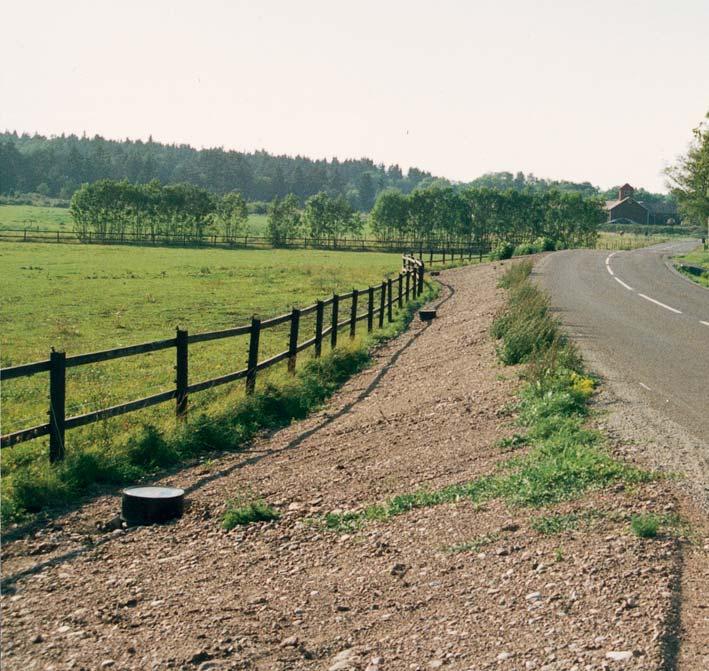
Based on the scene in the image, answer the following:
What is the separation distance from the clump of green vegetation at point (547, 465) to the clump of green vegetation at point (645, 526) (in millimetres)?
562

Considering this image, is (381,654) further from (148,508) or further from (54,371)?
(54,371)

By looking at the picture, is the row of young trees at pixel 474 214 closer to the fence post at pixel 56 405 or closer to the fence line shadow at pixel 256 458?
the fence line shadow at pixel 256 458

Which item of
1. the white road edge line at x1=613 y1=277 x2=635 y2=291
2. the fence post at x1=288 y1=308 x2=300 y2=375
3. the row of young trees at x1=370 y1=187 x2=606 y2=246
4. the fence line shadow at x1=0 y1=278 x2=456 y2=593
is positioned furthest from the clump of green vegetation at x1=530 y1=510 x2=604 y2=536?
the row of young trees at x1=370 y1=187 x2=606 y2=246

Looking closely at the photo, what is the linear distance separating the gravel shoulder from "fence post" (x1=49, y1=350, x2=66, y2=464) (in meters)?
0.87

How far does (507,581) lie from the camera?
596 centimetres

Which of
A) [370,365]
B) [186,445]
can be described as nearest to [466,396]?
[186,445]

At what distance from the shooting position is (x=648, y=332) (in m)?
18.8

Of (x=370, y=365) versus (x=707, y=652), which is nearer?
(x=707, y=652)

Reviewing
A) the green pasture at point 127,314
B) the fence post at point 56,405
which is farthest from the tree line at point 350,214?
the fence post at point 56,405

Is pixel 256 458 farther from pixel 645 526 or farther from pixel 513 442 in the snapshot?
pixel 645 526

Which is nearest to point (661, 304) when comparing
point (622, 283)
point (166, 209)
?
point (622, 283)

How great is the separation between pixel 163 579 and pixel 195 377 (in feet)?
32.0

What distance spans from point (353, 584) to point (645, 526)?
218 centimetres

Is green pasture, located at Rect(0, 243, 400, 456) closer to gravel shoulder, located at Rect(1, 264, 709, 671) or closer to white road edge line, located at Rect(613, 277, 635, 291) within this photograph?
gravel shoulder, located at Rect(1, 264, 709, 671)
